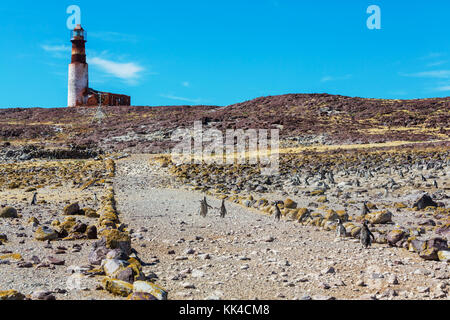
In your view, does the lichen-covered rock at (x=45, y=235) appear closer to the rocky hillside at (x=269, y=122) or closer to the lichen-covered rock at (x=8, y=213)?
the lichen-covered rock at (x=8, y=213)

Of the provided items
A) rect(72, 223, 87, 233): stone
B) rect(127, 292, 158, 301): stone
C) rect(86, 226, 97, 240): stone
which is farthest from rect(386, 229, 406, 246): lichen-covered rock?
rect(72, 223, 87, 233): stone

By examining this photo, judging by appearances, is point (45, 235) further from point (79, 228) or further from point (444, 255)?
point (444, 255)

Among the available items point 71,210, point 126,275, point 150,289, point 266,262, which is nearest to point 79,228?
point 71,210

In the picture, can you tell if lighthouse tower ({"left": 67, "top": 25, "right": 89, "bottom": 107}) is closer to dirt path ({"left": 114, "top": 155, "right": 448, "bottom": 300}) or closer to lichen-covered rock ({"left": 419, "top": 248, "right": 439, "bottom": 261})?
dirt path ({"left": 114, "top": 155, "right": 448, "bottom": 300})

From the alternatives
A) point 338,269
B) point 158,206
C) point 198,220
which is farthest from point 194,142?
point 338,269

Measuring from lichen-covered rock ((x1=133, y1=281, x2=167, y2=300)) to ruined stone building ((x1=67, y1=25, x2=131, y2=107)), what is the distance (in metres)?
66.5

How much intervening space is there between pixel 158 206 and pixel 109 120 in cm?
4517

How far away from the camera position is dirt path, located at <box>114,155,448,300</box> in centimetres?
669

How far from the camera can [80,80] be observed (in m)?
70.6

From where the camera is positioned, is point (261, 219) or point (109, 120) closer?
point (261, 219)

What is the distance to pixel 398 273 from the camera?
24.5ft
